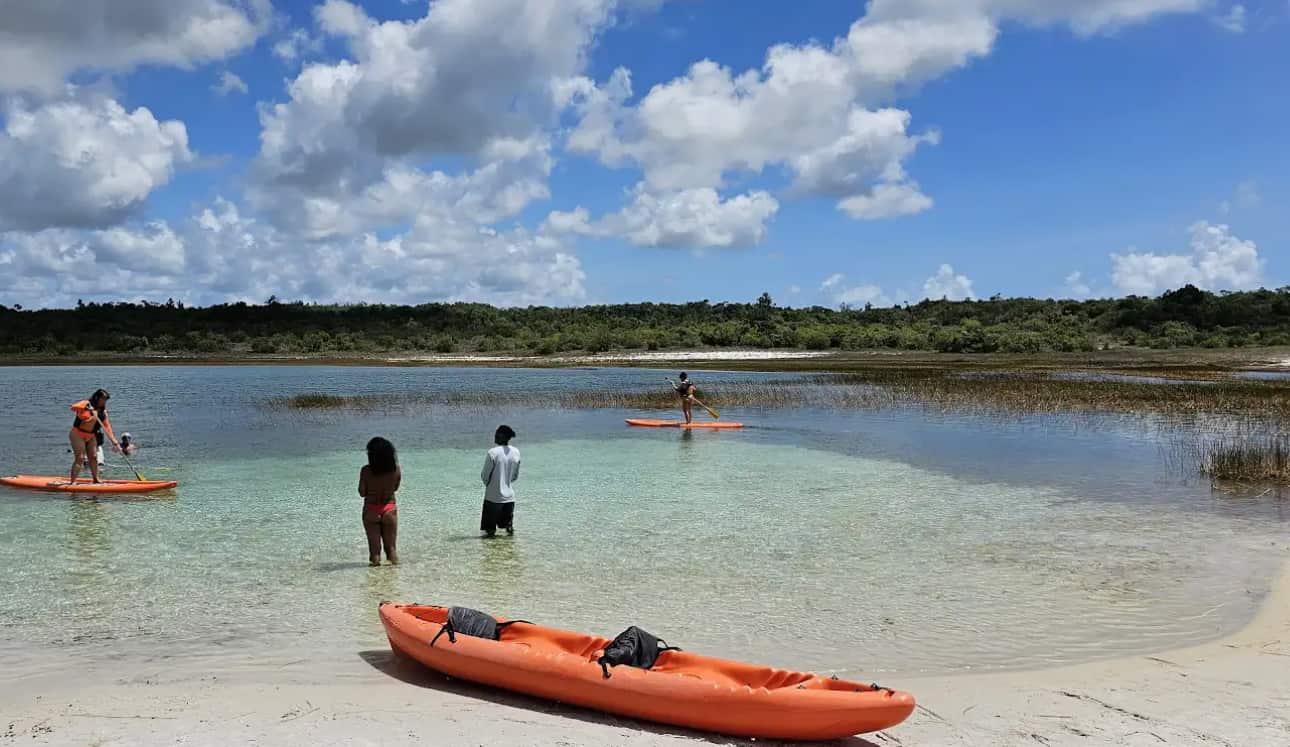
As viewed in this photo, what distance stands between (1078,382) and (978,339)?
125ft

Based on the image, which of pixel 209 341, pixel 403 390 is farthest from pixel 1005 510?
pixel 209 341

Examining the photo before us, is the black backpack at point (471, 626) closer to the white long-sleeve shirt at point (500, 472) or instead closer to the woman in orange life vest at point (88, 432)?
the white long-sleeve shirt at point (500, 472)

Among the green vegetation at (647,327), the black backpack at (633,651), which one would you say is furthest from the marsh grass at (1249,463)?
the green vegetation at (647,327)

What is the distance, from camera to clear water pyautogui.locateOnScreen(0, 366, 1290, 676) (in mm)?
8055

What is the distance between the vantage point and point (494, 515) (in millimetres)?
11828

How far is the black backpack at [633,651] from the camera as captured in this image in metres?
6.16

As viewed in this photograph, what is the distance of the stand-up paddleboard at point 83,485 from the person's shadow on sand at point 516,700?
9.90 meters

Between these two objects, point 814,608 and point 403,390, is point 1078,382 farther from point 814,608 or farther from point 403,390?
point 814,608

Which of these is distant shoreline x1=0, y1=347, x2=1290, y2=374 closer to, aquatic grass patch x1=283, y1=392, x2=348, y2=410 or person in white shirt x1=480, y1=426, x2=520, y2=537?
aquatic grass patch x1=283, y1=392, x2=348, y2=410

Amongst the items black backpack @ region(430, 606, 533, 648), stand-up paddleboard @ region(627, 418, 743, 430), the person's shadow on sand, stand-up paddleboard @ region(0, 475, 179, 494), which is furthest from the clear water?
stand-up paddleboard @ region(627, 418, 743, 430)

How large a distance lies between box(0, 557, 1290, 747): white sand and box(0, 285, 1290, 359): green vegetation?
7066cm

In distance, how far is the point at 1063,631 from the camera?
26.6ft

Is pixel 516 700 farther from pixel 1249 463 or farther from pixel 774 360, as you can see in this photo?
pixel 774 360

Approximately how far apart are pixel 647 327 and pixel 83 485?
91.3m
